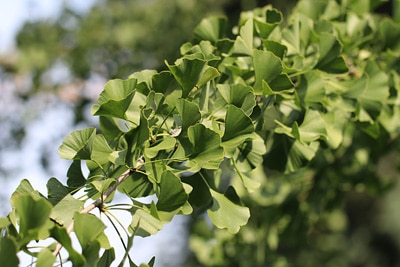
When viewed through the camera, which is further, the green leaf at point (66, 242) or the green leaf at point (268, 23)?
the green leaf at point (268, 23)

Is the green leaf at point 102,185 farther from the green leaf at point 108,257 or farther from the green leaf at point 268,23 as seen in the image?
the green leaf at point 268,23

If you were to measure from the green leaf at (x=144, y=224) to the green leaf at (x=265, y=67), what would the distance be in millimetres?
181

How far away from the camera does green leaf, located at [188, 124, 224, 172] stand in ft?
1.68

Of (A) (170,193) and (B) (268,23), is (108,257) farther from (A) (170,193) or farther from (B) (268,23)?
(B) (268,23)

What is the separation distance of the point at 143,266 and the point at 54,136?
1214 mm

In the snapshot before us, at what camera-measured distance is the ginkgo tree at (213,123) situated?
18.7 inches

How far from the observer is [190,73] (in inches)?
21.3

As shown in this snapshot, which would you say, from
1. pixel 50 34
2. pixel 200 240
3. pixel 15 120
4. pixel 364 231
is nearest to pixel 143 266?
pixel 200 240

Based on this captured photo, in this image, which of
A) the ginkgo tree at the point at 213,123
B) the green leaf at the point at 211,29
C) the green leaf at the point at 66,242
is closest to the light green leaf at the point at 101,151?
the ginkgo tree at the point at 213,123

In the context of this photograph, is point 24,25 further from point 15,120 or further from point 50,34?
point 15,120

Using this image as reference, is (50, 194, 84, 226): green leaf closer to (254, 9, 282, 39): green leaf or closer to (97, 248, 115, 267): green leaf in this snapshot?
(97, 248, 115, 267): green leaf

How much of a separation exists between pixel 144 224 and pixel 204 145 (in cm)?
9

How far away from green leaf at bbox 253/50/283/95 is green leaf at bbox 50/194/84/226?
0.22 m

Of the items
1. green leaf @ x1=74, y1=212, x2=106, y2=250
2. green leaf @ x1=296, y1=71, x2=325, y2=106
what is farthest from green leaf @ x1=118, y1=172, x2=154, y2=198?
green leaf @ x1=296, y1=71, x2=325, y2=106
